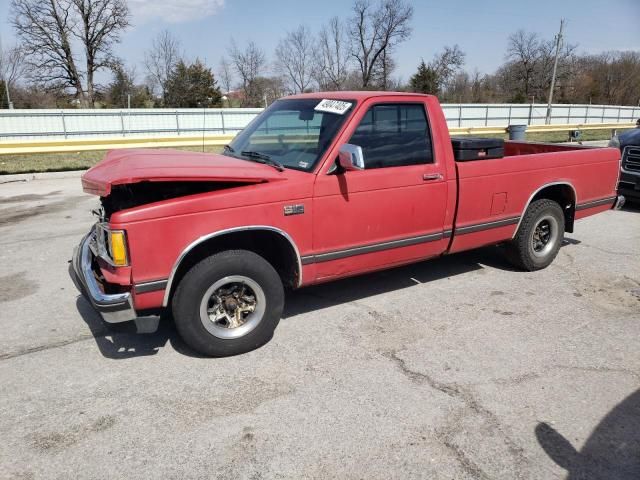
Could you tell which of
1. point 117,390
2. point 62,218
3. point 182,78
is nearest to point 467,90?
point 182,78

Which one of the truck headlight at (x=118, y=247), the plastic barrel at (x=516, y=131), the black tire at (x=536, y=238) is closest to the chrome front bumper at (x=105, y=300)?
the truck headlight at (x=118, y=247)

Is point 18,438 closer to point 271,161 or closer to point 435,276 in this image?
point 271,161

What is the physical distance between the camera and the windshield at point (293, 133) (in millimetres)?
4031

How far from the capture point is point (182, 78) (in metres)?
43.5

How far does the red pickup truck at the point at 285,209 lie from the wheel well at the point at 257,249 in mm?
12

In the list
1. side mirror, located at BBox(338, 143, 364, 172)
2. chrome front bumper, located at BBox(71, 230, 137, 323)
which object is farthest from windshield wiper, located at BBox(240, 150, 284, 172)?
chrome front bumper, located at BBox(71, 230, 137, 323)

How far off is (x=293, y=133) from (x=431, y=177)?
4.20 ft

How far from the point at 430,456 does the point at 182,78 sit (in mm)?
45408

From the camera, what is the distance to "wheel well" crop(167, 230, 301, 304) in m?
3.62

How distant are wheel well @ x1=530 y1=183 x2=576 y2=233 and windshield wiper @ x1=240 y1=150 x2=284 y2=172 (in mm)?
3041

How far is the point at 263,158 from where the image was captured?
4.20m

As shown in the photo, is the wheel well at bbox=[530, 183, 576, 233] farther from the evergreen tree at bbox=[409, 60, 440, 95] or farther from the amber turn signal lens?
the evergreen tree at bbox=[409, 60, 440, 95]

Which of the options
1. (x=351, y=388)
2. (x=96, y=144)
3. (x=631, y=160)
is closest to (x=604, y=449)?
(x=351, y=388)

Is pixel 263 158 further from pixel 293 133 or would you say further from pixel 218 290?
pixel 218 290
